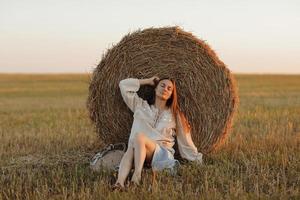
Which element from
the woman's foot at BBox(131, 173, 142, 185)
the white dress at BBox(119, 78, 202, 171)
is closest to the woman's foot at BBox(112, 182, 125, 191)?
the woman's foot at BBox(131, 173, 142, 185)

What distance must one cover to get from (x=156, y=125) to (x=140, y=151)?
33.1 inches

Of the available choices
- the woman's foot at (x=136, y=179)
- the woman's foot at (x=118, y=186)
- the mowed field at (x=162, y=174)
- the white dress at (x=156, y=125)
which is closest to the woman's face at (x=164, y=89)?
the white dress at (x=156, y=125)

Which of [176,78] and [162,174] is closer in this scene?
[162,174]

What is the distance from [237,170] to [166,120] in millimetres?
1192

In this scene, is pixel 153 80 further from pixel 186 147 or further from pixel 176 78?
pixel 186 147

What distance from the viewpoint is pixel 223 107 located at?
26.0 ft

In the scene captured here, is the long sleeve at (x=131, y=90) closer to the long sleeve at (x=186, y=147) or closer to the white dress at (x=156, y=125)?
the white dress at (x=156, y=125)

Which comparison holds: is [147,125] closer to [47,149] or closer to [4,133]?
[47,149]

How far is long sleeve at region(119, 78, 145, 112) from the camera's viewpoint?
7512 mm

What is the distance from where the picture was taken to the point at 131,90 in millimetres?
7531

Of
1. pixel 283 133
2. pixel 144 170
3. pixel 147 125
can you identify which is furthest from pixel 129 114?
pixel 283 133

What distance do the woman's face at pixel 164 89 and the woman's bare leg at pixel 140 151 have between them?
702 mm

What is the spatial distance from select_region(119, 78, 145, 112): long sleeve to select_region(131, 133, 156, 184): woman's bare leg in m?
0.80

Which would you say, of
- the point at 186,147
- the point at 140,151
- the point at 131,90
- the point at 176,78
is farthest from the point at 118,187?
the point at 176,78
